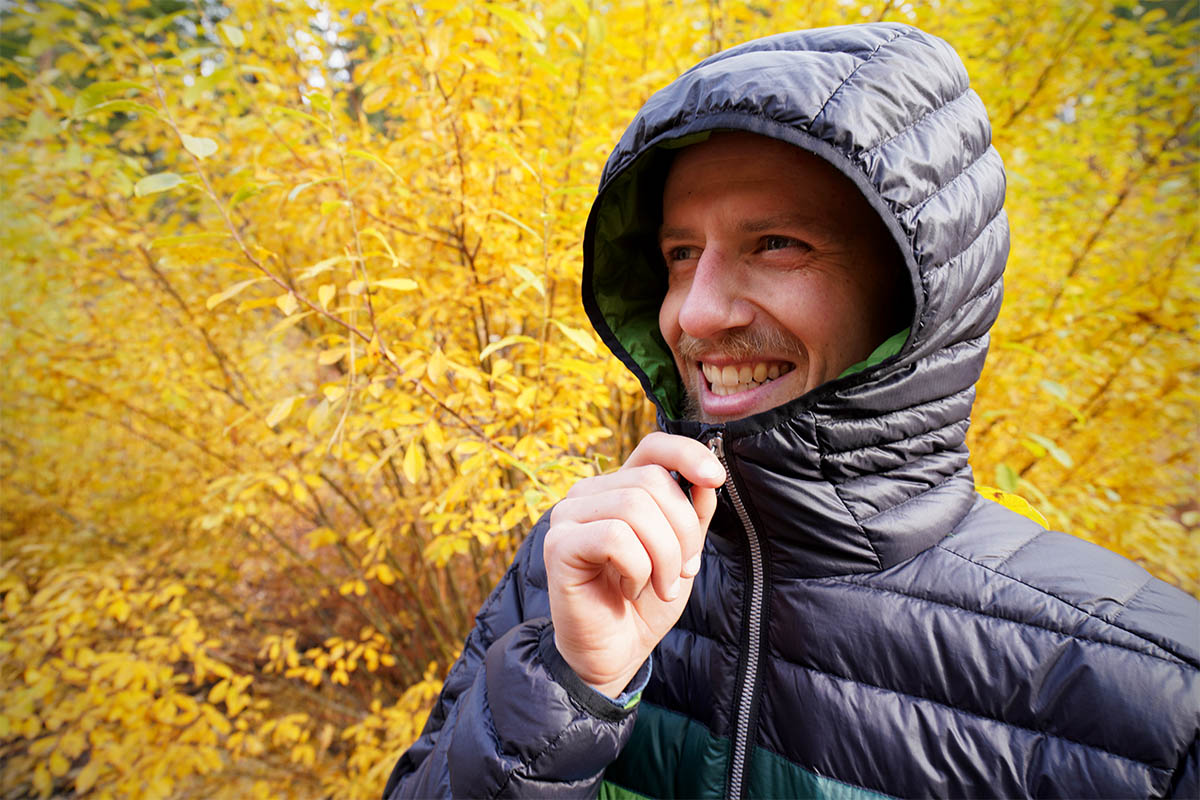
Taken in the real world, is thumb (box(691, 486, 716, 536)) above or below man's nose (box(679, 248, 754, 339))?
below

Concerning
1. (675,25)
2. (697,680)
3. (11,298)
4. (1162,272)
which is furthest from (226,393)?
(1162,272)

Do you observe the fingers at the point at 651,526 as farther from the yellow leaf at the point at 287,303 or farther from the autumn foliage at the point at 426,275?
the yellow leaf at the point at 287,303

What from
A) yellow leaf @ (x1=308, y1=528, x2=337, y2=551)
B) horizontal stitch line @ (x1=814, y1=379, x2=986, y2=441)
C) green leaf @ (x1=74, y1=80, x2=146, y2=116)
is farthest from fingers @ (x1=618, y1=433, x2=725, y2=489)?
yellow leaf @ (x1=308, y1=528, x2=337, y2=551)

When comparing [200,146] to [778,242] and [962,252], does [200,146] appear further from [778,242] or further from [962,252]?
[962,252]

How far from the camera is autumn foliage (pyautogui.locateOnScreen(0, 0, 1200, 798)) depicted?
1944 millimetres

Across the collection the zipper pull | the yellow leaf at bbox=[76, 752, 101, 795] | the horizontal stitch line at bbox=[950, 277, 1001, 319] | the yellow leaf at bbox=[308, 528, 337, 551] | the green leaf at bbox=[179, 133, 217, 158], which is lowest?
the yellow leaf at bbox=[76, 752, 101, 795]

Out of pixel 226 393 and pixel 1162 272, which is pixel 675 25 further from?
pixel 226 393

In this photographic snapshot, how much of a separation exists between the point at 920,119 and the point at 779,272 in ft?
1.04

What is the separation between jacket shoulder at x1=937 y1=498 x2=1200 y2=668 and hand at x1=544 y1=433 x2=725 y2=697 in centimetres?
50

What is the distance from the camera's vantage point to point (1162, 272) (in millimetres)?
2391

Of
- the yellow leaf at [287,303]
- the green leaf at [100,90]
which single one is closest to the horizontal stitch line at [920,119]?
the yellow leaf at [287,303]

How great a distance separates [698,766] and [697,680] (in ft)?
0.45

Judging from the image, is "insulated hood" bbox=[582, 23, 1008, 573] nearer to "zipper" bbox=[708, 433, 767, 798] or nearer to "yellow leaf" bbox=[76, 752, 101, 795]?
"zipper" bbox=[708, 433, 767, 798]

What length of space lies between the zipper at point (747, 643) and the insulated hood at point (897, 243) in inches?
1.3
